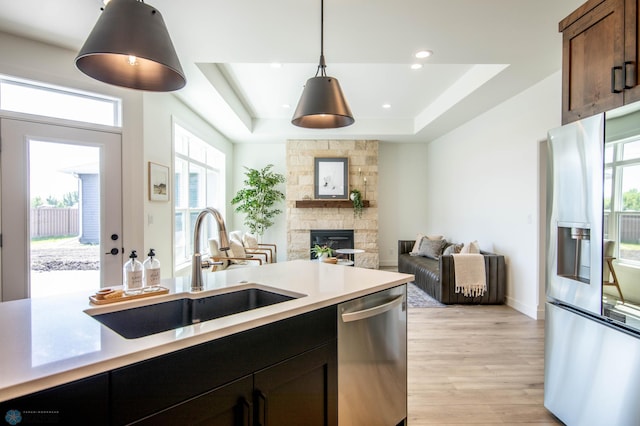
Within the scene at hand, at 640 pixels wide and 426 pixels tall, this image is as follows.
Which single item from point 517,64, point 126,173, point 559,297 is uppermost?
point 517,64

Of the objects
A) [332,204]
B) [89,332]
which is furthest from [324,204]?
[89,332]

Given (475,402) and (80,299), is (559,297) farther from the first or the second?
(80,299)

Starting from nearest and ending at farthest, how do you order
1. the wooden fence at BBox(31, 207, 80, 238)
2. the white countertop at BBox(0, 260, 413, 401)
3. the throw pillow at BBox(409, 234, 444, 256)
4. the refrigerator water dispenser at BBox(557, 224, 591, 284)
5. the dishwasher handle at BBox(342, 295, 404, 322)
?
the white countertop at BBox(0, 260, 413, 401) < the dishwasher handle at BBox(342, 295, 404, 322) < the refrigerator water dispenser at BBox(557, 224, 591, 284) < the wooden fence at BBox(31, 207, 80, 238) < the throw pillow at BBox(409, 234, 444, 256)

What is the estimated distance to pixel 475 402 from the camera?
2.21 m

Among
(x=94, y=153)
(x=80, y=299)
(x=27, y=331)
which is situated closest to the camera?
(x=27, y=331)

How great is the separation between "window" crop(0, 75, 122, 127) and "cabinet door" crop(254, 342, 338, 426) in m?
3.18

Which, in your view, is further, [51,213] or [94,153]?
[94,153]

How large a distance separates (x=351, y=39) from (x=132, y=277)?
96.2 inches

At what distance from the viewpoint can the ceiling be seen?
2316 mm

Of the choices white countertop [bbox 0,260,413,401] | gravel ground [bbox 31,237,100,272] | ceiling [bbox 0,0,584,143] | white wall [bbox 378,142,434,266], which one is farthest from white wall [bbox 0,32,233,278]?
white wall [bbox 378,142,434,266]

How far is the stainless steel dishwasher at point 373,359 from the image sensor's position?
4.65ft

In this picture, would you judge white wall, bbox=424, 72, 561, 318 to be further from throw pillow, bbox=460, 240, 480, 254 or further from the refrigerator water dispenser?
the refrigerator water dispenser

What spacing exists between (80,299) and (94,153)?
93.5 inches

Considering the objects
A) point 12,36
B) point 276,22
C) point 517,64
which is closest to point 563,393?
point 517,64
